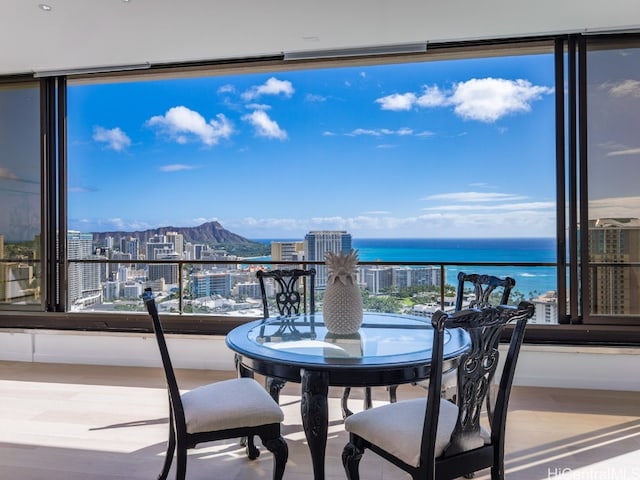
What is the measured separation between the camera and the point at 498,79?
7.10 m

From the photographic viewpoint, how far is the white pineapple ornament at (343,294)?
2.26 meters

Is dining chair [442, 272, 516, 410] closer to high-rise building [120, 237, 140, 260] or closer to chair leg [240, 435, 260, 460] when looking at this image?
chair leg [240, 435, 260, 460]

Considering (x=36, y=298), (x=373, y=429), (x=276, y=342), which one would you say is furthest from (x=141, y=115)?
(x=373, y=429)

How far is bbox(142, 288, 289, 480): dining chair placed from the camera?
72.9 inches

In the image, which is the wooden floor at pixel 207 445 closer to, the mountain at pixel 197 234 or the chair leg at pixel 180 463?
the chair leg at pixel 180 463

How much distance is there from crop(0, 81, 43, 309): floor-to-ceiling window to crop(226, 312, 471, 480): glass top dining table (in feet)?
11.3

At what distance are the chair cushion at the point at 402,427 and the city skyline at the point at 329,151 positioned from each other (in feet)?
15.3

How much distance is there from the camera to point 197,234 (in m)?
6.41

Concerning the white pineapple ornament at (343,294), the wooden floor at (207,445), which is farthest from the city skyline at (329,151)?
the white pineapple ornament at (343,294)

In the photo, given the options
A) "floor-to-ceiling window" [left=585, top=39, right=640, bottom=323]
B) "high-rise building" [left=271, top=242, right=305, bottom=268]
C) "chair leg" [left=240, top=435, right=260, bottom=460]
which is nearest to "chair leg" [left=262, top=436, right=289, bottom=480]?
"chair leg" [left=240, top=435, right=260, bottom=460]

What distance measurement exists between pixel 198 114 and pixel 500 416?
6760mm

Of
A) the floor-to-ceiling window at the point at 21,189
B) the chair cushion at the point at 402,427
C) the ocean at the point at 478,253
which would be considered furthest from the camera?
the floor-to-ceiling window at the point at 21,189

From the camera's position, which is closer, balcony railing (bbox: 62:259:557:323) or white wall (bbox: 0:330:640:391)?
white wall (bbox: 0:330:640:391)

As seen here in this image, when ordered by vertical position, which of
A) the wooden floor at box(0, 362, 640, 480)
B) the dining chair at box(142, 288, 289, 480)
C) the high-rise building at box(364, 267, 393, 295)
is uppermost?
the high-rise building at box(364, 267, 393, 295)
